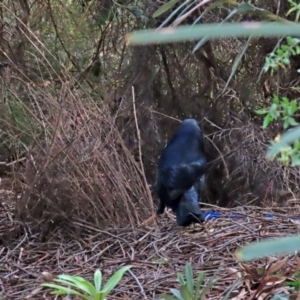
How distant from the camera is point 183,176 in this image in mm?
3939

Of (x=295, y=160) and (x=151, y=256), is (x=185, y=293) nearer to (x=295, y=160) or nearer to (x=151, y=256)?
(x=151, y=256)

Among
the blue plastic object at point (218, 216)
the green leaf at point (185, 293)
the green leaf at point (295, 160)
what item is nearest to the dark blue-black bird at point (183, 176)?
the blue plastic object at point (218, 216)

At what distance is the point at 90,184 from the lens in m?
3.34

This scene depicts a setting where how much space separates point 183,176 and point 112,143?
60cm

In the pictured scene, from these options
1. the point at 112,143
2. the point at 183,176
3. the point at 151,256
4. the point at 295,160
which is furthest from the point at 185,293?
the point at 183,176

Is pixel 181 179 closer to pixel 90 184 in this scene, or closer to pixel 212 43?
pixel 90 184

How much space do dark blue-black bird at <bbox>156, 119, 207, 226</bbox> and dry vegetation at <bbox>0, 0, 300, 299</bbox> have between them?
0.12 m

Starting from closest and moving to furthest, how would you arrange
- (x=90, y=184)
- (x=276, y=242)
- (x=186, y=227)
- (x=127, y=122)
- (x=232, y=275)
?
1. (x=276, y=242)
2. (x=232, y=275)
3. (x=90, y=184)
4. (x=186, y=227)
5. (x=127, y=122)

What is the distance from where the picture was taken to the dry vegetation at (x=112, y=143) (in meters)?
3.12

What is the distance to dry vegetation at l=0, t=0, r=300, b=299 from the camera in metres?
3.12

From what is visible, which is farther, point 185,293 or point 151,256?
point 151,256

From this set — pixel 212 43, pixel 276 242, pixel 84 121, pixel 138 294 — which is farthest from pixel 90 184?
pixel 276 242

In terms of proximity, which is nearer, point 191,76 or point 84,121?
point 84,121

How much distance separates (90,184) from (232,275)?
1.12 metres
